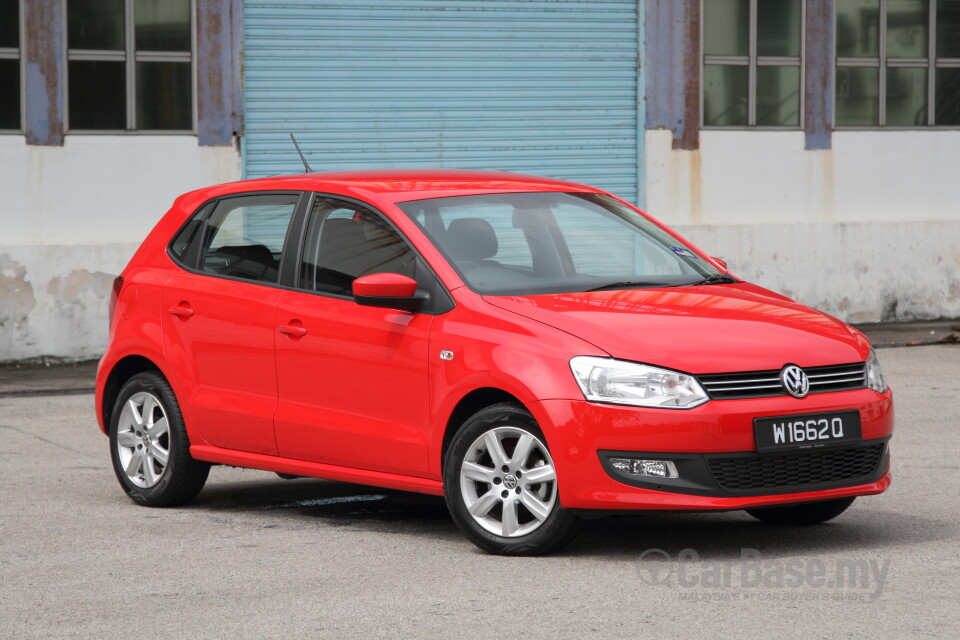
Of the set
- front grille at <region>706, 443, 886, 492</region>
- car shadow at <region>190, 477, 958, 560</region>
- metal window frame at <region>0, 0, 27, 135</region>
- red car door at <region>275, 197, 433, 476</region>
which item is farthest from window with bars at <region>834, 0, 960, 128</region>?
front grille at <region>706, 443, 886, 492</region>

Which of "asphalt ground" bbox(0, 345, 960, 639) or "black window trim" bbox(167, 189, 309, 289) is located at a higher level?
"black window trim" bbox(167, 189, 309, 289)

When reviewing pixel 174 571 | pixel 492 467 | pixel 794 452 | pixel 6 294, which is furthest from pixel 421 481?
pixel 6 294

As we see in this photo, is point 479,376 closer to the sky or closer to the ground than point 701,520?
closer to the sky

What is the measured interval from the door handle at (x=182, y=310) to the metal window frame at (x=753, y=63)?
11862 millimetres

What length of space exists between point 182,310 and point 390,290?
1.64 meters

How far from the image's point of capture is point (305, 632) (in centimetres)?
538

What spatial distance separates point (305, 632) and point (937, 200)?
16.3 meters

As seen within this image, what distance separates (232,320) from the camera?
782 centimetres

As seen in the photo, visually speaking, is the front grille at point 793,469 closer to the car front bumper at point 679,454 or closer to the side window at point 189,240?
the car front bumper at point 679,454

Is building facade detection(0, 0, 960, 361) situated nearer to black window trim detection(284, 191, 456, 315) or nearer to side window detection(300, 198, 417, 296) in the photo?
black window trim detection(284, 191, 456, 315)

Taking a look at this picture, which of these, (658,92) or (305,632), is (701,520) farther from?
(658,92)

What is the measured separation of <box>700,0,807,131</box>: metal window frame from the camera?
1917 cm

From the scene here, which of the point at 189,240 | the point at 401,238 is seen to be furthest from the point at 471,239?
the point at 189,240

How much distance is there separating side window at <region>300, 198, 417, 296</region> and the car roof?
0.10m
